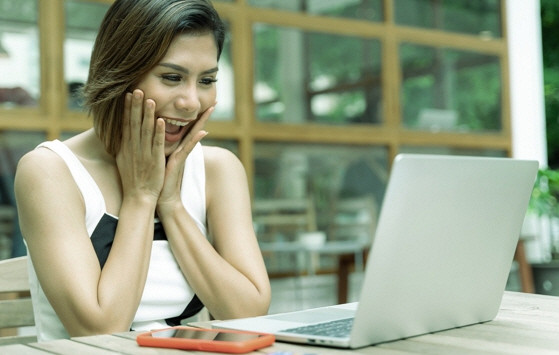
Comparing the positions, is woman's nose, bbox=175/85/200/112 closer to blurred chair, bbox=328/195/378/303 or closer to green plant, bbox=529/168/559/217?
blurred chair, bbox=328/195/378/303

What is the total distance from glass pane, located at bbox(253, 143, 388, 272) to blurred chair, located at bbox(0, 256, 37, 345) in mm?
3412

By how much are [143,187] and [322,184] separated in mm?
3864

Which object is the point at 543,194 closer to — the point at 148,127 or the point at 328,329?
the point at 148,127

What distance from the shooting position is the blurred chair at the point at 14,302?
1595 millimetres

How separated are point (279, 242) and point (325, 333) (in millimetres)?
4195

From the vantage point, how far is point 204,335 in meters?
1.02

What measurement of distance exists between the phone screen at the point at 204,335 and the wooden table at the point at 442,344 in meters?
0.03

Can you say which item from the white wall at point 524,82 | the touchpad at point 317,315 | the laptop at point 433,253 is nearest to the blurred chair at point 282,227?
the white wall at point 524,82

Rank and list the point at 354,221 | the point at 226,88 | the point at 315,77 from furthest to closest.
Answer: the point at 354,221 < the point at 315,77 < the point at 226,88

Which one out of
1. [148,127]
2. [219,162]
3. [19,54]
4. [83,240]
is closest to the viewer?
[83,240]

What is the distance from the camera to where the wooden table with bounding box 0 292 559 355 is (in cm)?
98

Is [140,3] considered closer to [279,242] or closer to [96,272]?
[96,272]

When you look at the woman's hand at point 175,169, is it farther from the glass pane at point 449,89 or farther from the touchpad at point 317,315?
the glass pane at point 449,89

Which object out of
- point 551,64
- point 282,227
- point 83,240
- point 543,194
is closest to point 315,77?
point 282,227
